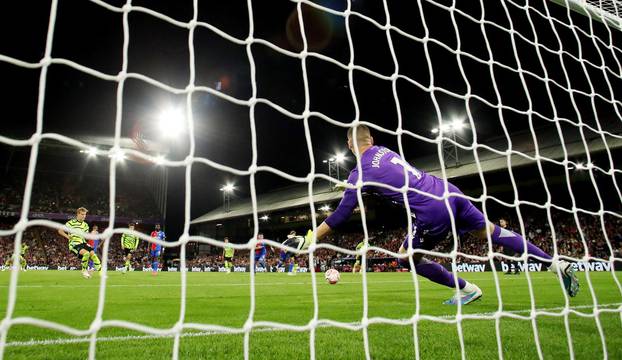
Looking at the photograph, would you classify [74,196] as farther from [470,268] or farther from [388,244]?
[470,268]

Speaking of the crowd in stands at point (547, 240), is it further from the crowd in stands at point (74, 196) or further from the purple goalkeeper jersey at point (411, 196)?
the crowd in stands at point (74, 196)

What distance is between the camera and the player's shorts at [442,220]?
3.54 meters

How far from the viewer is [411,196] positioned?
3604 millimetres

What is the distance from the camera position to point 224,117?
25.2 metres

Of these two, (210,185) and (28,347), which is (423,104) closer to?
(28,347)

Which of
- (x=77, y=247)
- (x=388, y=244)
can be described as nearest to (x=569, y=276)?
(x=77, y=247)

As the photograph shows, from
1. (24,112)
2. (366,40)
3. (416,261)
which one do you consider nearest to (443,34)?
(366,40)

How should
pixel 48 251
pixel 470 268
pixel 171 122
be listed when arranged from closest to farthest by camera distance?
pixel 470 268 < pixel 171 122 < pixel 48 251

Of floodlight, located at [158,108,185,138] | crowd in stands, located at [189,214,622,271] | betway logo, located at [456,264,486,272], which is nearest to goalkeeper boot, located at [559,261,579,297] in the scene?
crowd in stands, located at [189,214,622,271]

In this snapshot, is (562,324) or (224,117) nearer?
(562,324)

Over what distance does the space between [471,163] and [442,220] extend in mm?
19242

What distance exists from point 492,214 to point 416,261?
21.5 metres

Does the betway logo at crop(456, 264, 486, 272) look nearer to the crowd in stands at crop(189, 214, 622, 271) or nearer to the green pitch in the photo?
the crowd in stands at crop(189, 214, 622, 271)

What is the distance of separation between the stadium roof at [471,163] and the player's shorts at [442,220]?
5.67 m
